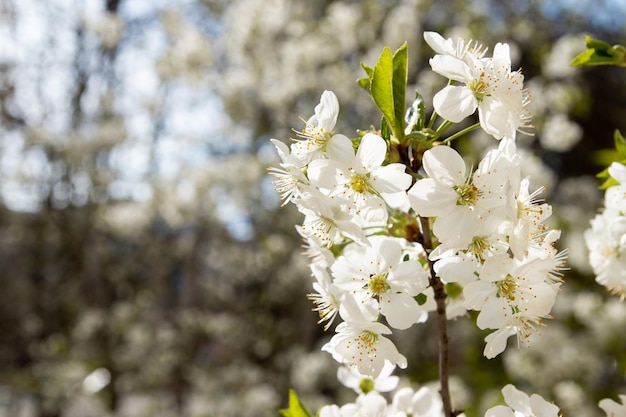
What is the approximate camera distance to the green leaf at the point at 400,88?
0.63m

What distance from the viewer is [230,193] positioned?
4570 mm

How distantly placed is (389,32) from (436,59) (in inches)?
143

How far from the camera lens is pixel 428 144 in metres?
0.63

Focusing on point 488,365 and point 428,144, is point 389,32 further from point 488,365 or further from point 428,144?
point 428,144

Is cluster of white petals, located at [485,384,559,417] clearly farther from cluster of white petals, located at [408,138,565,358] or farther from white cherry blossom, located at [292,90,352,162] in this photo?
white cherry blossom, located at [292,90,352,162]

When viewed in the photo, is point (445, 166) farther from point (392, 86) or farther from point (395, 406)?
point (395, 406)

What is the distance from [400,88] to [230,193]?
401cm

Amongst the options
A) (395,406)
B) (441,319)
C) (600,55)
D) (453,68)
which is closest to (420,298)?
(441,319)

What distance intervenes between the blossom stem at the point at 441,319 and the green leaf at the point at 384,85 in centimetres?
12

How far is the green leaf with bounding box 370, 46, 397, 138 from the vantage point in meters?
0.62

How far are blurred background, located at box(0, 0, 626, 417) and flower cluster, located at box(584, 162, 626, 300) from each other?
2597mm

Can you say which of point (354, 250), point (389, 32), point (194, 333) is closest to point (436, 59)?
point (354, 250)

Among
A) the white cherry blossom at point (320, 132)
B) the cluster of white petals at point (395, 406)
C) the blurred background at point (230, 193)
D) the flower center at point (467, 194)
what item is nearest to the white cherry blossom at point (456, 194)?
the flower center at point (467, 194)

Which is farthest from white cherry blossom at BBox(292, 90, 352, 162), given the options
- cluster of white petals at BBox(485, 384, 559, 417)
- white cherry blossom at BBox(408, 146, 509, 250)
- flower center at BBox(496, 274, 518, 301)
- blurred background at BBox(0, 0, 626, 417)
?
blurred background at BBox(0, 0, 626, 417)
